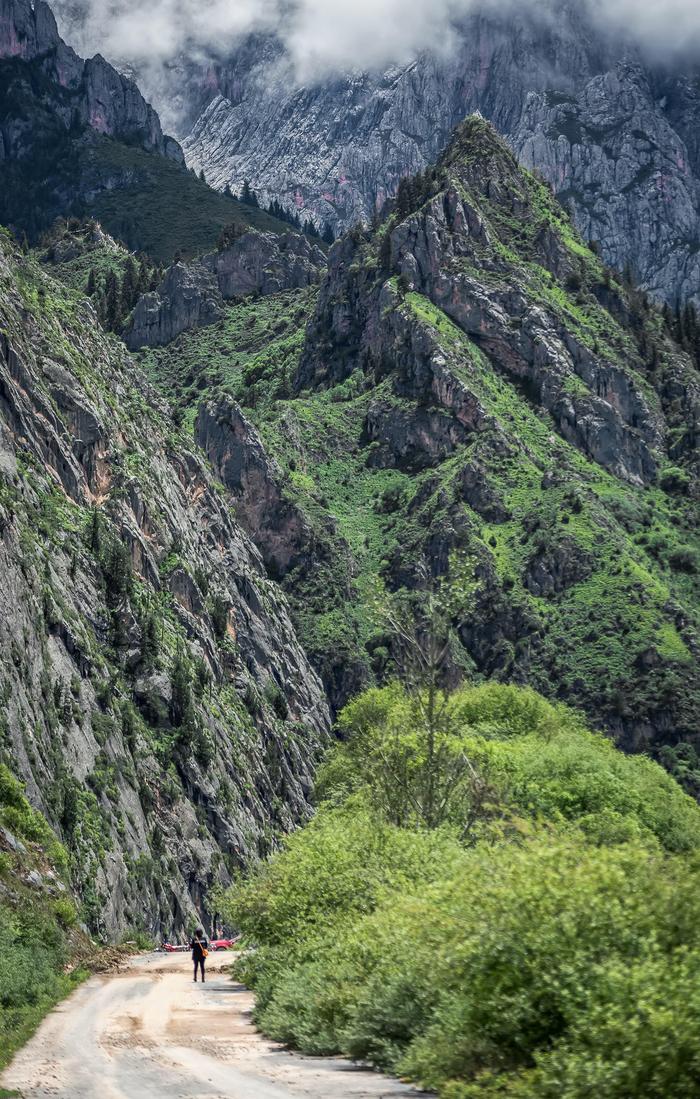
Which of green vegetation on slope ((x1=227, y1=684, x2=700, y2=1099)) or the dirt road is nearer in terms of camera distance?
green vegetation on slope ((x1=227, y1=684, x2=700, y2=1099))

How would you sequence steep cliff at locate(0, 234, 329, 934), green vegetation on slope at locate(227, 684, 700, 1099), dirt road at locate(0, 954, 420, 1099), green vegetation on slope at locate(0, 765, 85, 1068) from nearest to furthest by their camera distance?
green vegetation on slope at locate(227, 684, 700, 1099) → dirt road at locate(0, 954, 420, 1099) → green vegetation on slope at locate(0, 765, 85, 1068) → steep cliff at locate(0, 234, 329, 934)

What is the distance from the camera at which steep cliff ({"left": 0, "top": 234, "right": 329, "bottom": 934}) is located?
77500 millimetres

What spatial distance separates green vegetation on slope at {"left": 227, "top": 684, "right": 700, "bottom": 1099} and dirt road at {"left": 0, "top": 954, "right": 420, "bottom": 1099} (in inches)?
38.4

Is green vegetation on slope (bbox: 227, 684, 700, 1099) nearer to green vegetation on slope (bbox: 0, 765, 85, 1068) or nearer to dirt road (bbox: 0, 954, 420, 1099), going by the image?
dirt road (bbox: 0, 954, 420, 1099)

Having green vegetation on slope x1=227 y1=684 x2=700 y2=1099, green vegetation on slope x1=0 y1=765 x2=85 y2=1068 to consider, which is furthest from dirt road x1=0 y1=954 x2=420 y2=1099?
green vegetation on slope x1=227 y1=684 x2=700 y2=1099

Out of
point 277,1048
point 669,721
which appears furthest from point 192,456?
point 277,1048

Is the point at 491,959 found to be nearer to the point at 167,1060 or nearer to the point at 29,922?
the point at 167,1060

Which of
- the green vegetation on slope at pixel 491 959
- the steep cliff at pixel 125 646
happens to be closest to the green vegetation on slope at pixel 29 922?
the steep cliff at pixel 125 646

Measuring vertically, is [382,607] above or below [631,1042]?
above

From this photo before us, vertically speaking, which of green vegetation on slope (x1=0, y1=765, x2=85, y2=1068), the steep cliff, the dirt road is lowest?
the dirt road

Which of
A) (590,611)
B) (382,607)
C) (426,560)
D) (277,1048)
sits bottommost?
(277,1048)

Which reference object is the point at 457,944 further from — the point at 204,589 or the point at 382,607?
the point at 204,589

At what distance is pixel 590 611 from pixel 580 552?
8.39 metres

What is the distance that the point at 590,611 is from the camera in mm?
175375
